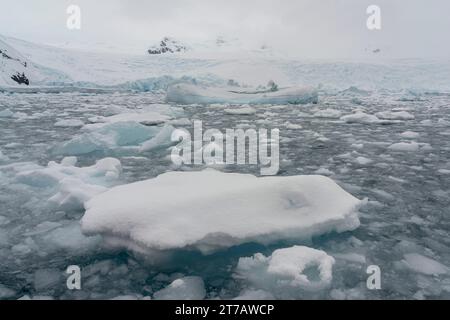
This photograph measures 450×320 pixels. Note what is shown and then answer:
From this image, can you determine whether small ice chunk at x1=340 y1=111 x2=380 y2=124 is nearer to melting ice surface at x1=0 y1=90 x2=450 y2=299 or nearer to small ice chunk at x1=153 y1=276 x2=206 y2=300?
melting ice surface at x1=0 y1=90 x2=450 y2=299

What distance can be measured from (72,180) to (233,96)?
11747mm

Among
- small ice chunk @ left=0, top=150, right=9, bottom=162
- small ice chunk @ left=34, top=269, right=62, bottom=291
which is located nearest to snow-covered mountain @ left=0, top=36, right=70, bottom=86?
small ice chunk @ left=0, top=150, right=9, bottom=162

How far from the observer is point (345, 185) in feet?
11.1

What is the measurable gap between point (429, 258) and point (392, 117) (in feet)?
24.5

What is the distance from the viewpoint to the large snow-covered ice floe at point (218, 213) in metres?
2.00

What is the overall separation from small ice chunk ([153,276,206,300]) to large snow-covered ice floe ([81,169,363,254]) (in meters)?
0.18

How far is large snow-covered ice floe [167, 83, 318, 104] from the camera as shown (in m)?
13.8

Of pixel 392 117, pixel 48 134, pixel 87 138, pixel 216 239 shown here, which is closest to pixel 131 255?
pixel 216 239

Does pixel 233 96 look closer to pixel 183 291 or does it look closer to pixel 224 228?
pixel 224 228

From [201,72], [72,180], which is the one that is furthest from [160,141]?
[201,72]

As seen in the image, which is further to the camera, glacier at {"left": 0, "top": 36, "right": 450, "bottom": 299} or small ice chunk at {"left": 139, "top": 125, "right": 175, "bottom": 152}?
small ice chunk at {"left": 139, "top": 125, "right": 175, "bottom": 152}

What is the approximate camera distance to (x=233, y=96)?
1448 centimetres

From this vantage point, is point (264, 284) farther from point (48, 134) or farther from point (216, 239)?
point (48, 134)

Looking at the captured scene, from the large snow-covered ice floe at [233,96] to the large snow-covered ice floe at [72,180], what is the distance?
10.1m
